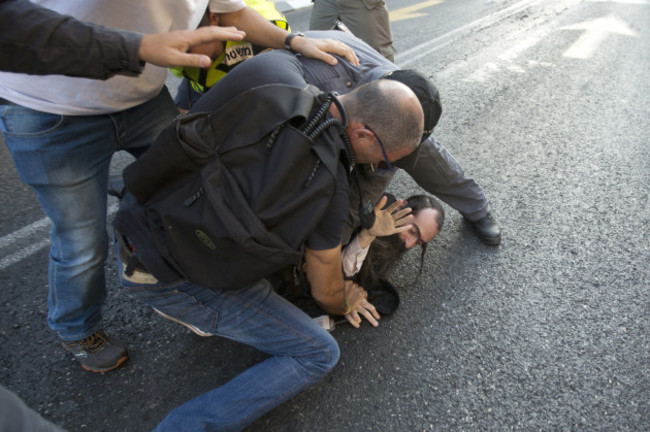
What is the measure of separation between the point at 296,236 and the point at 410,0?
29.6 feet

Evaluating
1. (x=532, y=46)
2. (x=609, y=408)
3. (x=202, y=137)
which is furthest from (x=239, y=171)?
(x=532, y=46)

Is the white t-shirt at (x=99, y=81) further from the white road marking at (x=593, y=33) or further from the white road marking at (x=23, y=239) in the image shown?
the white road marking at (x=593, y=33)

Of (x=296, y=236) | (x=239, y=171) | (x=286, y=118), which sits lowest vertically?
(x=296, y=236)

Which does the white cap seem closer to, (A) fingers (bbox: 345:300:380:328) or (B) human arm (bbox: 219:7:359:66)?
(B) human arm (bbox: 219:7:359:66)

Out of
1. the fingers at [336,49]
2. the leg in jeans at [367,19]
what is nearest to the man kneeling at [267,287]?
the fingers at [336,49]

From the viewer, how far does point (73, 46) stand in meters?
1.13

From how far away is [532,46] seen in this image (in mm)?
5867

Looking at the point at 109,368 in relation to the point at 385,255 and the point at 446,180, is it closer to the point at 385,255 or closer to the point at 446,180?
the point at 385,255

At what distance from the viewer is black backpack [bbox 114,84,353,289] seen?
4.20ft

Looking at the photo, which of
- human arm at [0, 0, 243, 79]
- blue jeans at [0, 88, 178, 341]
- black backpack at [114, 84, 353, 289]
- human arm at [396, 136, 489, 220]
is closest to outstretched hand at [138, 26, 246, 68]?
human arm at [0, 0, 243, 79]

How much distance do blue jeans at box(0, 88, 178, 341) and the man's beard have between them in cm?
119

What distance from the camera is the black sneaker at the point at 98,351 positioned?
182 centimetres

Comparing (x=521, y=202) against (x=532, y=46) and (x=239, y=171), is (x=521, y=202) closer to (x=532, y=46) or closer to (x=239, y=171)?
(x=239, y=171)

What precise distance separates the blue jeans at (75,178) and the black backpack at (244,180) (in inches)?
12.4
